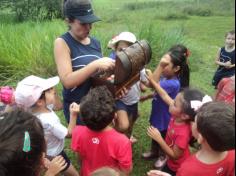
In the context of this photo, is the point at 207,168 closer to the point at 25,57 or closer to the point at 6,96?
the point at 6,96

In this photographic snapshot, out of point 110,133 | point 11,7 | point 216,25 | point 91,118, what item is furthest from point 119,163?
point 216,25

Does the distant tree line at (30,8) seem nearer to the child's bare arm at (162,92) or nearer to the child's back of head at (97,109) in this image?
the child's bare arm at (162,92)

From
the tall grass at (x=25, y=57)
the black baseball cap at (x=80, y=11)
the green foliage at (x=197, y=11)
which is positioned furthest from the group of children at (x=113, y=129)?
the green foliage at (x=197, y=11)

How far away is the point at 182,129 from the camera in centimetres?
278

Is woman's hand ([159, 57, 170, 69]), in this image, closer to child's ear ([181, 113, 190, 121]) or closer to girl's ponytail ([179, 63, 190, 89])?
girl's ponytail ([179, 63, 190, 89])

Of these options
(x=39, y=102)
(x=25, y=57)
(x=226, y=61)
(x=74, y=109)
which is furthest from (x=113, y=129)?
(x=25, y=57)

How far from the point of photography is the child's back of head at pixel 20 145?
1675 mm

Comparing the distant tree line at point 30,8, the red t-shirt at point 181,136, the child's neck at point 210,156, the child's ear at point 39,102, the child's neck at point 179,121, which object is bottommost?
the distant tree line at point 30,8

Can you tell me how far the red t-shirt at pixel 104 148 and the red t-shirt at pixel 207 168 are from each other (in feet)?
1.58

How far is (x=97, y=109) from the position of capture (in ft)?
8.17

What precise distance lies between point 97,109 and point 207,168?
823mm

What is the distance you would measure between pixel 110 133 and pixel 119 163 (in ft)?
0.71

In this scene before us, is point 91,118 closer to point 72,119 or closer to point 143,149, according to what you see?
point 72,119

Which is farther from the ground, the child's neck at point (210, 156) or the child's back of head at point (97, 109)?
the child's back of head at point (97, 109)
